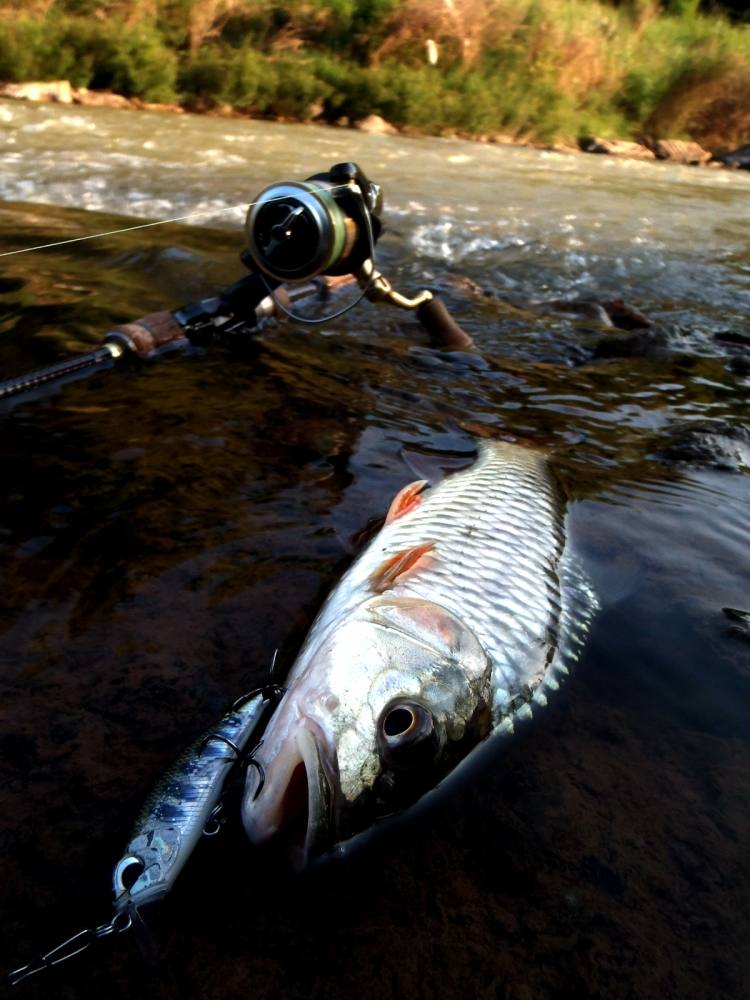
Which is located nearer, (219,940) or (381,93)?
(219,940)

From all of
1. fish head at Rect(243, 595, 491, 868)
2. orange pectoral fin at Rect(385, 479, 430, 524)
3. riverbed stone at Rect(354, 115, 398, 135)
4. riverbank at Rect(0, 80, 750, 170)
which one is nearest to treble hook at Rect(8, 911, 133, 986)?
fish head at Rect(243, 595, 491, 868)

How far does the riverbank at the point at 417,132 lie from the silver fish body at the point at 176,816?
652 inches

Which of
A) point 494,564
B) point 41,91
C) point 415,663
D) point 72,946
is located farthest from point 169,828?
point 41,91

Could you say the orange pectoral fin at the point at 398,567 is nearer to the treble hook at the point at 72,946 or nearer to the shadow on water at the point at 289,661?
the shadow on water at the point at 289,661

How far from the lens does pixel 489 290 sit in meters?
6.41

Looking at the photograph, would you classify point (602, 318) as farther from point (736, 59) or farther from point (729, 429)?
point (736, 59)

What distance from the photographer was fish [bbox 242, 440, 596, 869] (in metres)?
1.61

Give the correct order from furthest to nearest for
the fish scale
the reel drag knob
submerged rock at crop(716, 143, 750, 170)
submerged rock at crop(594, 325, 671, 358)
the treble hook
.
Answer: submerged rock at crop(716, 143, 750, 170), submerged rock at crop(594, 325, 671, 358), the reel drag knob, the fish scale, the treble hook

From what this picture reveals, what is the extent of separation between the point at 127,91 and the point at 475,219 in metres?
11.3

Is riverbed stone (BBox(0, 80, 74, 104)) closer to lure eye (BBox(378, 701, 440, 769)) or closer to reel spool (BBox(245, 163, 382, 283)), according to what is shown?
reel spool (BBox(245, 163, 382, 283))

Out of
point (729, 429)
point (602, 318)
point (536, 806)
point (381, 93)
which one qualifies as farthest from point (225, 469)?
point (381, 93)

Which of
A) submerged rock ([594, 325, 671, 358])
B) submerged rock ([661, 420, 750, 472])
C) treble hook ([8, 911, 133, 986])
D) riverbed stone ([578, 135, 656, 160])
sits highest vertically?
treble hook ([8, 911, 133, 986])

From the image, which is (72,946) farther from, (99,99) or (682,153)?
(682,153)

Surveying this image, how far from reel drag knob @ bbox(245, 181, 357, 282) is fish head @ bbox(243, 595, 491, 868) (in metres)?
1.74
